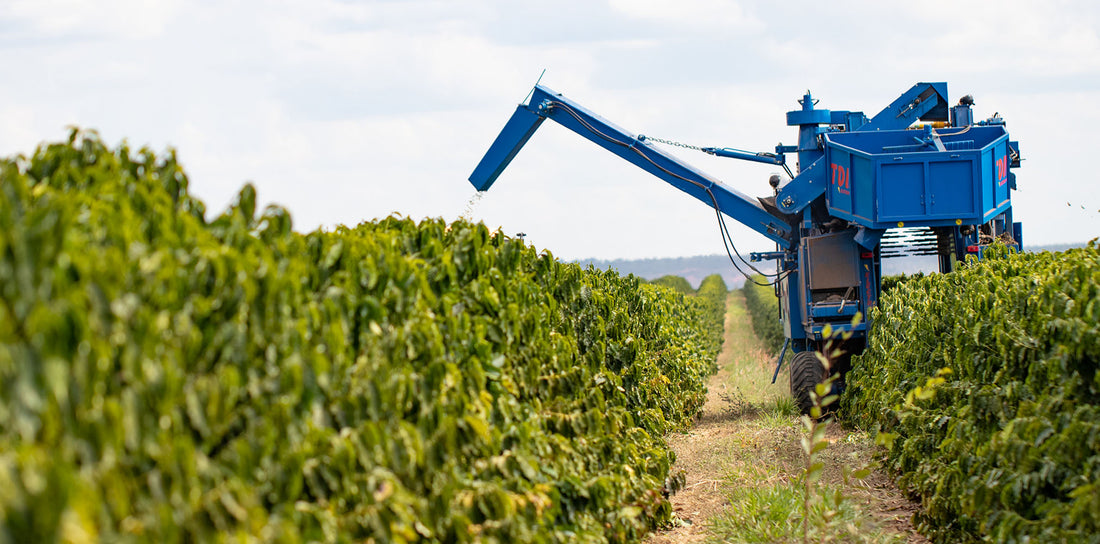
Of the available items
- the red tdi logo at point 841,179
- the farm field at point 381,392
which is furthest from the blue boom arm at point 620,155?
the farm field at point 381,392

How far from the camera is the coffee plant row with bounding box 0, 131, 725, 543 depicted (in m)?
2.25

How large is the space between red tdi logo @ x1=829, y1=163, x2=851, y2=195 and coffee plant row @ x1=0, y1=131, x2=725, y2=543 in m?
6.72

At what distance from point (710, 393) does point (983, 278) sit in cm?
1118

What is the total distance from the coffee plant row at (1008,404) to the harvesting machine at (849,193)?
231 centimetres

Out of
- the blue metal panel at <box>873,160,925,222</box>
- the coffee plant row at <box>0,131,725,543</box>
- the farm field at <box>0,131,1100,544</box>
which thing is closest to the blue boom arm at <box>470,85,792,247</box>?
the blue metal panel at <box>873,160,925,222</box>

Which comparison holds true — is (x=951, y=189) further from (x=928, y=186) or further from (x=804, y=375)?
(x=804, y=375)

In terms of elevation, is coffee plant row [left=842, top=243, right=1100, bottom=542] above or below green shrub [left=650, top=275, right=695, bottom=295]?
below

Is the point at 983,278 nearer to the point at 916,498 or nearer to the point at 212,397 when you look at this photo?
the point at 916,498

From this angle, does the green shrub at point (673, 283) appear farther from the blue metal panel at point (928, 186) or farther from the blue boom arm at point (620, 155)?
the blue metal panel at point (928, 186)

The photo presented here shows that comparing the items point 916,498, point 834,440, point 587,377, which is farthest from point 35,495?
point 834,440

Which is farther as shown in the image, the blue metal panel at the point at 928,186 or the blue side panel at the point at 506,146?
the blue side panel at the point at 506,146

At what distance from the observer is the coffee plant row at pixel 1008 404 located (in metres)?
4.46

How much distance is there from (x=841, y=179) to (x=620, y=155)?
11.0 ft

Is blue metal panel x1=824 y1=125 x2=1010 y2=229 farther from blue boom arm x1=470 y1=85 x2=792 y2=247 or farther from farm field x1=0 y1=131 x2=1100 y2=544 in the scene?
farm field x1=0 y1=131 x2=1100 y2=544
